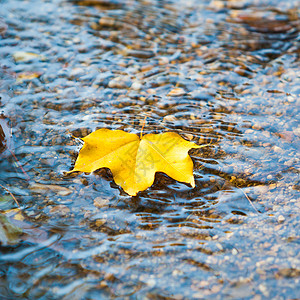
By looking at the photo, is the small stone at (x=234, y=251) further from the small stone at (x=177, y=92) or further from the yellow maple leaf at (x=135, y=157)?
the small stone at (x=177, y=92)

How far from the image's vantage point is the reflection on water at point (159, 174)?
1148mm

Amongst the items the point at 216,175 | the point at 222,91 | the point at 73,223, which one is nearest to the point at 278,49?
the point at 222,91

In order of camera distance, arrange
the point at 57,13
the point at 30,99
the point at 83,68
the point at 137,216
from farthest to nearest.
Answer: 1. the point at 57,13
2. the point at 83,68
3. the point at 30,99
4. the point at 137,216

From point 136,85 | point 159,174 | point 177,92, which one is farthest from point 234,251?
point 136,85

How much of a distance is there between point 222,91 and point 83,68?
3.43ft

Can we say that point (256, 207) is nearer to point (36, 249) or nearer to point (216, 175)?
point (216, 175)

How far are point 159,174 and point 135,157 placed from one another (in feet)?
0.63

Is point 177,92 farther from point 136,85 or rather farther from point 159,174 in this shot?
point 159,174

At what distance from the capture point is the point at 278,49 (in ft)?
7.88

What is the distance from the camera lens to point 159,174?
147 cm

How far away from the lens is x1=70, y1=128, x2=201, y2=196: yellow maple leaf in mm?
1294

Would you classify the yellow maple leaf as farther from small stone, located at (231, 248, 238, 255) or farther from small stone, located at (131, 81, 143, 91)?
small stone, located at (131, 81, 143, 91)

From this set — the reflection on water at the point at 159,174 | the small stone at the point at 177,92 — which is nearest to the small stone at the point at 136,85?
the reflection on water at the point at 159,174

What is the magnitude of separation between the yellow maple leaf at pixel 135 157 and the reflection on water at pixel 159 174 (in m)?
0.14
